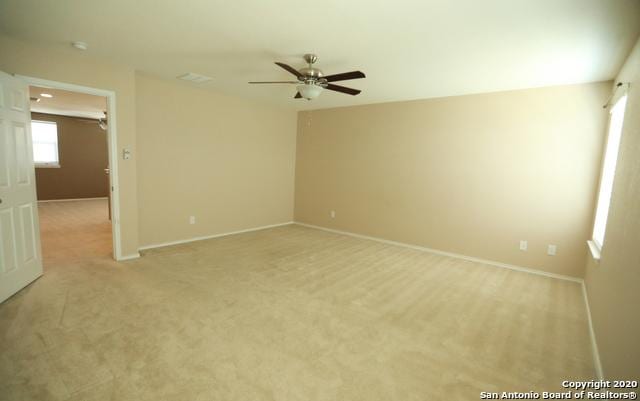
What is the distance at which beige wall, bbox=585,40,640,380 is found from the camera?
151cm

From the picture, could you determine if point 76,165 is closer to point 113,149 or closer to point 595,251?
point 113,149

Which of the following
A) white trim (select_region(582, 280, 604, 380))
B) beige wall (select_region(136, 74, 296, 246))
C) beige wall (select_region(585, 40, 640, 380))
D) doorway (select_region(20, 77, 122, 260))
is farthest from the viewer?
doorway (select_region(20, 77, 122, 260))

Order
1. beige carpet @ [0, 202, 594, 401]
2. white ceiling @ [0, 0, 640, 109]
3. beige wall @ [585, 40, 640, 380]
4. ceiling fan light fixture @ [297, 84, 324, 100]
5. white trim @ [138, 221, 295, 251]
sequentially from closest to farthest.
Answer: beige wall @ [585, 40, 640, 380] → beige carpet @ [0, 202, 594, 401] → white ceiling @ [0, 0, 640, 109] → ceiling fan light fixture @ [297, 84, 324, 100] → white trim @ [138, 221, 295, 251]

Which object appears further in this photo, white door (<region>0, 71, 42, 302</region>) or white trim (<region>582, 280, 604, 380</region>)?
white door (<region>0, 71, 42, 302</region>)

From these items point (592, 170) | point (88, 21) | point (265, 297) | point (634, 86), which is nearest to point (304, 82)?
point (88, 21)

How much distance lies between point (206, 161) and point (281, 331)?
3557 mm

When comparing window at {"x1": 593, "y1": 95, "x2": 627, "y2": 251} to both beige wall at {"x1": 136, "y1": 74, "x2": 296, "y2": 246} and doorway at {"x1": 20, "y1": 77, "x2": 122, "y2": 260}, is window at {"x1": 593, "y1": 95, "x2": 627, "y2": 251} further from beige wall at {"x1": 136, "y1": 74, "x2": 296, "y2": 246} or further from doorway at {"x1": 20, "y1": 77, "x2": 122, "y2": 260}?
doorway at {"x1": 20, "y1": 77, "x2": 122, "y2": 260}

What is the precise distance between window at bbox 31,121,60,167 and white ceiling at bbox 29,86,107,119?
407mm

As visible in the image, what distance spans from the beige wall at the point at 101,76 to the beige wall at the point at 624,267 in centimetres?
483

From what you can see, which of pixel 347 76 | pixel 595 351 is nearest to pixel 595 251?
pixel 595 351

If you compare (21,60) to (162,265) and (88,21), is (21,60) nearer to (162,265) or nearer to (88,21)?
(88,21)

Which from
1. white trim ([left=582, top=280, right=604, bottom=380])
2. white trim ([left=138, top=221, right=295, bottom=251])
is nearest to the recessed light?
white trim ([left=138, top=221, right=295, bottom=251])

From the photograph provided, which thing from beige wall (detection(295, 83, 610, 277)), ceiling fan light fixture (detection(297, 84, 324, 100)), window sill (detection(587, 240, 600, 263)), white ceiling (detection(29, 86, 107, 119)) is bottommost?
window sill (detection(587, 240, 600, 263))

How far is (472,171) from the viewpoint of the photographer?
14.5ft
